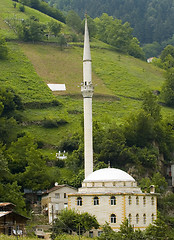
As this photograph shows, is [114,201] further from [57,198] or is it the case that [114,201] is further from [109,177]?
[57,198]

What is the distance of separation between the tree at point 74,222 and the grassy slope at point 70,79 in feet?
129

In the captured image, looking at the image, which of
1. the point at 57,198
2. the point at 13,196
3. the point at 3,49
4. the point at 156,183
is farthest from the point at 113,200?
the point at 3,49

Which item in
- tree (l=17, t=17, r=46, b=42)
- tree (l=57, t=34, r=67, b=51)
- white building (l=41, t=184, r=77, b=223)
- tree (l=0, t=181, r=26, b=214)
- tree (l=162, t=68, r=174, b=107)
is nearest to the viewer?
tree (l=0, t=181, r=26, b=214)

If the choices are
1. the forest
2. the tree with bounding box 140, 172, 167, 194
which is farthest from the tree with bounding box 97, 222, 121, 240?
the tree with bounding box 140, 172, 167, 194

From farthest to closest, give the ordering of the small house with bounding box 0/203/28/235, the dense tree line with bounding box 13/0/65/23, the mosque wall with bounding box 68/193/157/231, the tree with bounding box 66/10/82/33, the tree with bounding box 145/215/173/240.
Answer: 1. the dense tree line with bounding box 13/0/65/23
2. the tree with bounding box 66/10/82/33
3. the mosque wall with bounding box 68/193/157/231
4. the tree with bounding box 145/215/173/240
5. the small house with bounding box 0/203/28/235

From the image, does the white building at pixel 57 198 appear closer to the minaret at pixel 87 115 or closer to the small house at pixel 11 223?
the minaret at pixel 87 115

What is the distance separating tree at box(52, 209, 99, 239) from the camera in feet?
217

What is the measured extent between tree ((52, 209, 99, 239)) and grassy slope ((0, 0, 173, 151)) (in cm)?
3927

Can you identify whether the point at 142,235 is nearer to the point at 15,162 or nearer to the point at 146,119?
the point at 15,162

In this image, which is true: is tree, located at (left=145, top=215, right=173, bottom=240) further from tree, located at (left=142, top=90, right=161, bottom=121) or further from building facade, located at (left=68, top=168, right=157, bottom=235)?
tree, located at (left=142, top=90, right=161, bottom=121)

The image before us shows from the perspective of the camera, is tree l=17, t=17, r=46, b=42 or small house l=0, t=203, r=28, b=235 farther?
tree l=17, t=17, r=46, b=42

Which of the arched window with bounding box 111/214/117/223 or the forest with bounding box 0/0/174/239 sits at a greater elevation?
the forest with bounding box 0/0/174/239

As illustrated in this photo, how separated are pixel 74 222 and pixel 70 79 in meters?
78.8

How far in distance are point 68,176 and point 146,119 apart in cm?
1719
